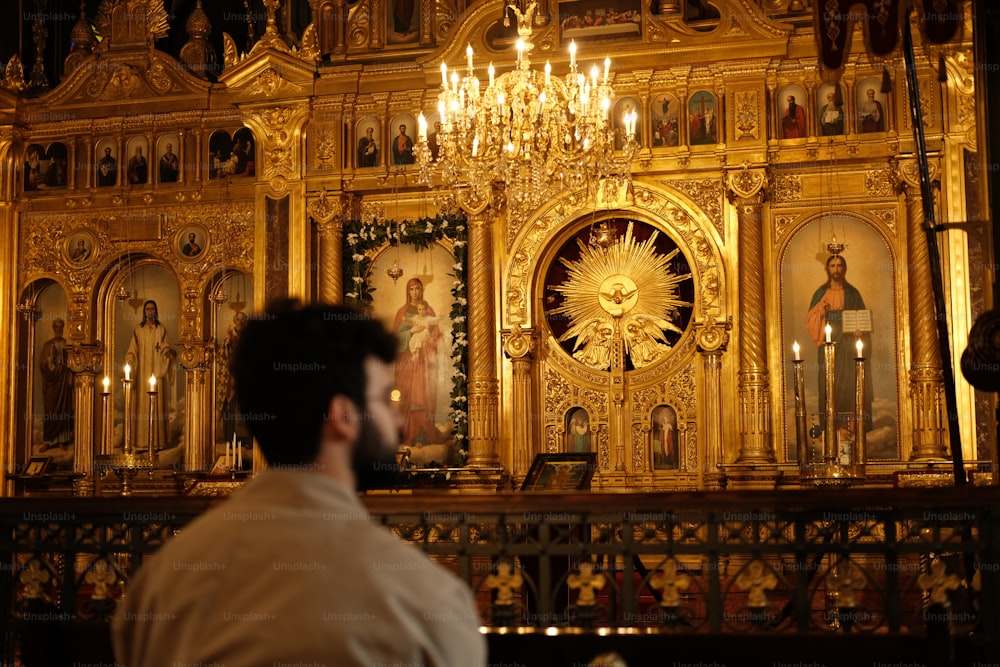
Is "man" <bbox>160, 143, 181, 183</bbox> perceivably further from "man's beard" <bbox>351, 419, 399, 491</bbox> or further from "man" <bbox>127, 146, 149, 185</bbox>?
"man's beard" <bbox>351, 419, 399, 491</bbox>

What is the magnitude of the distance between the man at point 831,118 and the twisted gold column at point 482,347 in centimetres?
307

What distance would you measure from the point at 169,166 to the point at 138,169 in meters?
0.34

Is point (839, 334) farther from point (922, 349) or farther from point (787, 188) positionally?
point (787, 188)

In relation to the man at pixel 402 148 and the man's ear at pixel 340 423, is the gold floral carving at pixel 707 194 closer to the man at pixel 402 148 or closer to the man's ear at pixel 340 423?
the man at pixel 402 148

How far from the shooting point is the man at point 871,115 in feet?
35.9

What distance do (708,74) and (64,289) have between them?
669 cm

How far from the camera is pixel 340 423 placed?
2.09 meters

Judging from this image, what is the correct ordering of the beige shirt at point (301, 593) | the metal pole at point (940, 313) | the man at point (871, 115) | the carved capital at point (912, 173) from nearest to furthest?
1. the beige shirt at point (301, 593)
2. the metal pole at point (940, 313)
3. the carved capital at point (912, 173)
4. the man at point (871, 115)

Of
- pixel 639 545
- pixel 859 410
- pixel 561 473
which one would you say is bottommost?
pixel 639 545

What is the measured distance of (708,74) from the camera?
11297 mm

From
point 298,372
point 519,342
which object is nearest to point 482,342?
point 519,342

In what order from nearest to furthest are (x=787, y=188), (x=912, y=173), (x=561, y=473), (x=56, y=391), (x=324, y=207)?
1. (x=561, y=473)
2. (x=912, y=173)
3. (x=787, y=188)
4. (x=324, y=207)
5. (x=56, y=391)

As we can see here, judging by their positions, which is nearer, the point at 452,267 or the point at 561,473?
the point at 561,473

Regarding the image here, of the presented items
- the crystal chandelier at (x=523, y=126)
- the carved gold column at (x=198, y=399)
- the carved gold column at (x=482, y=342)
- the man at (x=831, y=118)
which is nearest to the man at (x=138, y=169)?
the carved gold column at (x=198, y=399)
